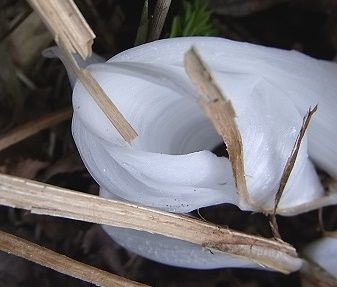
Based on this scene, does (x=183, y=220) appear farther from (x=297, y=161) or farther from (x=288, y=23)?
(x=288, y=23)

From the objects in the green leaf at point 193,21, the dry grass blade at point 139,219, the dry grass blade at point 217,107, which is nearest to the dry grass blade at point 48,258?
the dry grass blade at point 139,219

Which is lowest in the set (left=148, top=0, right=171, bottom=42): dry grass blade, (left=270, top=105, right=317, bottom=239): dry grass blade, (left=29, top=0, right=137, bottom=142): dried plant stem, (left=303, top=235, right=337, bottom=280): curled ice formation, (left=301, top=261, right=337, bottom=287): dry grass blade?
(left=301, top=261, right=337, bottom=287): dry grass blade

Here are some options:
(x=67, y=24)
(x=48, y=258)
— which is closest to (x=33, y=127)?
(x=48, y=258)

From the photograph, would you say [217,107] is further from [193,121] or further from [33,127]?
[33,127]

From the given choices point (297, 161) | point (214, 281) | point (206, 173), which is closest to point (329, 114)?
point (297, 161)

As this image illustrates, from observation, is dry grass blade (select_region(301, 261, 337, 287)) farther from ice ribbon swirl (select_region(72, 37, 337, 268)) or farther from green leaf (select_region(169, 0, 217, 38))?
green leaf (select_region(169, 0, 217, 38))

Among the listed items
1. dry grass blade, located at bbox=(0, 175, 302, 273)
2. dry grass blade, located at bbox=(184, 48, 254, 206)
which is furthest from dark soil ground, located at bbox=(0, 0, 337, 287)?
dry grass blade, located at bbox=(184, 48, 254, 206)
